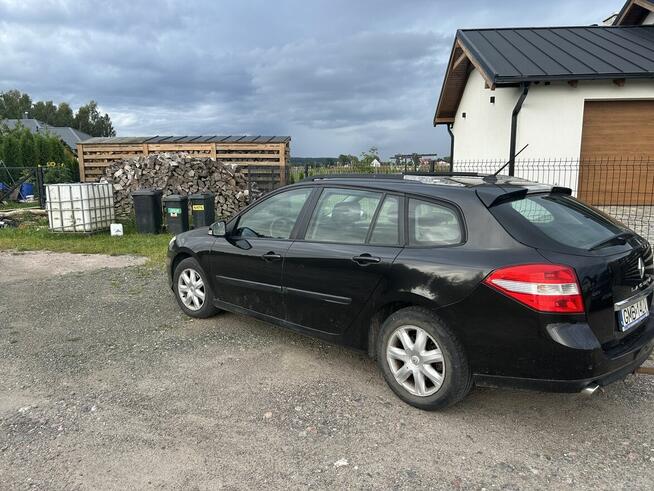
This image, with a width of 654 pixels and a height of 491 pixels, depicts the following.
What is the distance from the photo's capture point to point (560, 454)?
2830 millimetres

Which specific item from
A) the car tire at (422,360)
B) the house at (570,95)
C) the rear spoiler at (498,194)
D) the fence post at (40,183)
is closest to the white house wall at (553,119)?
the house at (570,95)

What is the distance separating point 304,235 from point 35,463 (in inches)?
92.2

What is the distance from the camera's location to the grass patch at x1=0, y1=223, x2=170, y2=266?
955cm

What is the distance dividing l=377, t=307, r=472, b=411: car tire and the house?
9103 millimetres

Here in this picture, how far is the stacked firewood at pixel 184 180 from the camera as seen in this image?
14.1 m

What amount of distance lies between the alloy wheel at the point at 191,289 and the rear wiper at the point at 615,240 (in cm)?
360

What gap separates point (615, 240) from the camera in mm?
3199

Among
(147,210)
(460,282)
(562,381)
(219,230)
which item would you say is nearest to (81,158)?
(147,210)

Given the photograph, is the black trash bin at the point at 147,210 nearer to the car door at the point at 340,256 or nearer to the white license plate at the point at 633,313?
the car door at the point at 340,256

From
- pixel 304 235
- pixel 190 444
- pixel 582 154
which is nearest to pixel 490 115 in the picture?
pixel 582 154

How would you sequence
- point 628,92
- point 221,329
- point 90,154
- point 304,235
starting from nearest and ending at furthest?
point 304,235
point 221,329
point 628,92
point 90,154

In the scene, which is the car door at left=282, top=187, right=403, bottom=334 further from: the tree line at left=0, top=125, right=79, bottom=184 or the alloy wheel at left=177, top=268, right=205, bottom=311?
the tree line at left=0, top=125, right=79, bottom=184

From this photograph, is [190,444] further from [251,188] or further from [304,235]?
[251,188]

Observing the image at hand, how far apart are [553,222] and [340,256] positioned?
1460 millimetres
